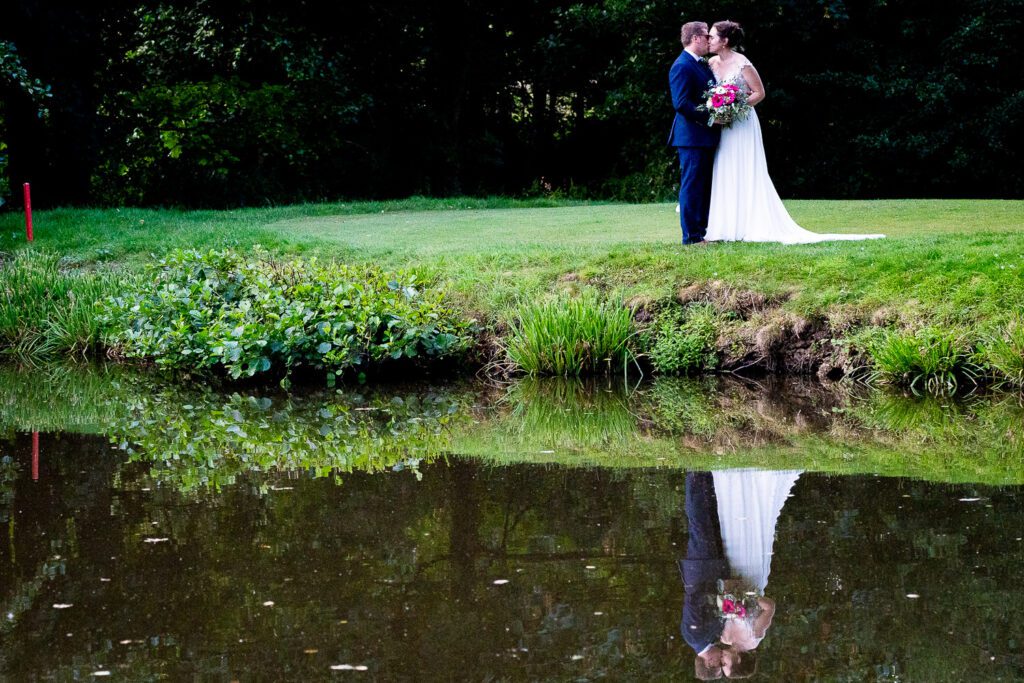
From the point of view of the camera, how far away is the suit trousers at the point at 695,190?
40.3ft

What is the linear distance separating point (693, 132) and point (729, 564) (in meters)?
7.54

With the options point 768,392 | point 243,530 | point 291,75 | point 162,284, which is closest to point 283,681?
point 243,530

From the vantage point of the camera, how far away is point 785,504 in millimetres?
6223

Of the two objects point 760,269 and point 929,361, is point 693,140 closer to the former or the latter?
point 760,269

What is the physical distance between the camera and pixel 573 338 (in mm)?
10742

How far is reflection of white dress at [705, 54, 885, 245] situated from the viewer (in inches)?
486

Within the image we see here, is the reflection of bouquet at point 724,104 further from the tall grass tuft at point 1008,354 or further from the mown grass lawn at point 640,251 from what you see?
the tall grass tuft at point 1008,354

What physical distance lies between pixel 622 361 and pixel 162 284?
173 inches

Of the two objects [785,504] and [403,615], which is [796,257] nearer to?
[785,504]

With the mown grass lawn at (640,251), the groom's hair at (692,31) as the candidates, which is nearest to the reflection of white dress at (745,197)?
the mown grass lawn at (640,251)

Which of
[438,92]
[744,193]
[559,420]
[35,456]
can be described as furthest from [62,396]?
[438,92]

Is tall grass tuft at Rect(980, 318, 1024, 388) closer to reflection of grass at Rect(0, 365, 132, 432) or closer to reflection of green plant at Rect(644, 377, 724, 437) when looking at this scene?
reflection of green plant at Rect(644, 377, 724, 437)

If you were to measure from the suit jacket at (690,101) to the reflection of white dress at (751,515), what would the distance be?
18.8ft

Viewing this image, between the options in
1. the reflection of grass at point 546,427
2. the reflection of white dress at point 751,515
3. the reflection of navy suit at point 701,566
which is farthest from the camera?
the reflection of grass at point 546,427
